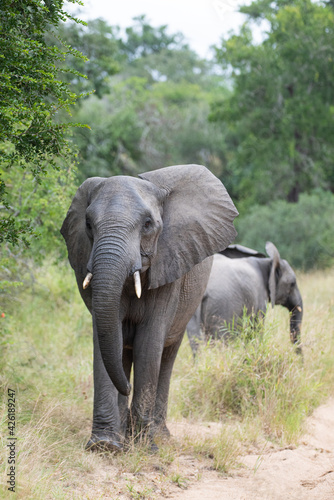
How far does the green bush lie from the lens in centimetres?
1725

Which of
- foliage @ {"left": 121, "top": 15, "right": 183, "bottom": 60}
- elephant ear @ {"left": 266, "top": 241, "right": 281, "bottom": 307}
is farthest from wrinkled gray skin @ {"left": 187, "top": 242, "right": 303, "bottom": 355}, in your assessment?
foliage @ {"left": 121, "top": 15, "right": 183, "bottom": 60}

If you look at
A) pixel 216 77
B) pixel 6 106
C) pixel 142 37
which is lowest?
pixel 6 106

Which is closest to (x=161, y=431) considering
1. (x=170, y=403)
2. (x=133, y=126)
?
(x=170, y=403)

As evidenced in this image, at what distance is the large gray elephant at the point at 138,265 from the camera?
14.0 feet

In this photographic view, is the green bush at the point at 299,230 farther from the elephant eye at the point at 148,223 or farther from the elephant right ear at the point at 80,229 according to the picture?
the elephant eye at the point at 148,223

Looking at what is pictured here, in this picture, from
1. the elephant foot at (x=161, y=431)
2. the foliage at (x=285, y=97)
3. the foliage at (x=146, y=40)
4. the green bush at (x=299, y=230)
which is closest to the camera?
the elephant foot at (x=161, y=431)

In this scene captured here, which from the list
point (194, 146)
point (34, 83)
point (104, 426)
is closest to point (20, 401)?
point (104, 426)

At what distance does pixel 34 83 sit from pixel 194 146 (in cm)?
2423

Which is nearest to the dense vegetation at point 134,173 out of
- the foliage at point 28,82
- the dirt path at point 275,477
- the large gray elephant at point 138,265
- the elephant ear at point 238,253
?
the foliage at point 28,82

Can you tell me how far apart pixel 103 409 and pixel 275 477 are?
136 centimetres

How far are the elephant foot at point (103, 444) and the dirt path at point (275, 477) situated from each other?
569 mm

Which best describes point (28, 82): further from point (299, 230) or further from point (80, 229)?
point (299, 230)

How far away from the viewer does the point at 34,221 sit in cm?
747

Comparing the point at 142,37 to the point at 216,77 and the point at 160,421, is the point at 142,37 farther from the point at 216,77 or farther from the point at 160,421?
the point at 160,421
